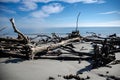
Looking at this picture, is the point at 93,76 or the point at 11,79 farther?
the point at 93,76

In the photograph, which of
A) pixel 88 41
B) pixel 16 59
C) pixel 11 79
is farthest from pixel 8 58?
pixel 88 41

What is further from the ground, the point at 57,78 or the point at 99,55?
the point at 99,55

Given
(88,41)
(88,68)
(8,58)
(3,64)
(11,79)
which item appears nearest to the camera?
(11,79)

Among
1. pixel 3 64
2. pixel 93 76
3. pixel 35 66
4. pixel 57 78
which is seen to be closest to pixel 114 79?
pixel 93 76

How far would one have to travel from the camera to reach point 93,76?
459 centimetres

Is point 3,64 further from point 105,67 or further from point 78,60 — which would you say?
point 105,67

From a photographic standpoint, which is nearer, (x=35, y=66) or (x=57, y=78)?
(x=57, y=78)

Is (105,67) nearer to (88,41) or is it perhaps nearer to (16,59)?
(16,59)

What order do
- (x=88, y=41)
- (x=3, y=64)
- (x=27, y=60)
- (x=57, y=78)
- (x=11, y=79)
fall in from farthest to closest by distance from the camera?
(x=88, y=41)
(x=27, y=60)
(x=3, y=64)
(x=57, y=78)
(x=11, y=79)

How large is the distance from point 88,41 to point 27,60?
27.2 ft

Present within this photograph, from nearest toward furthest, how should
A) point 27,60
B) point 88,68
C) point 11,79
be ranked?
point 11,79 → point 88,68 → point 27,60

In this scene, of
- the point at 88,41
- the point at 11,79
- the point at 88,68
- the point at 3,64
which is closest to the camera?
the point at 11,79

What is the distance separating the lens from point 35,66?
5.55 meters

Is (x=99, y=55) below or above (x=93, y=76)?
above
